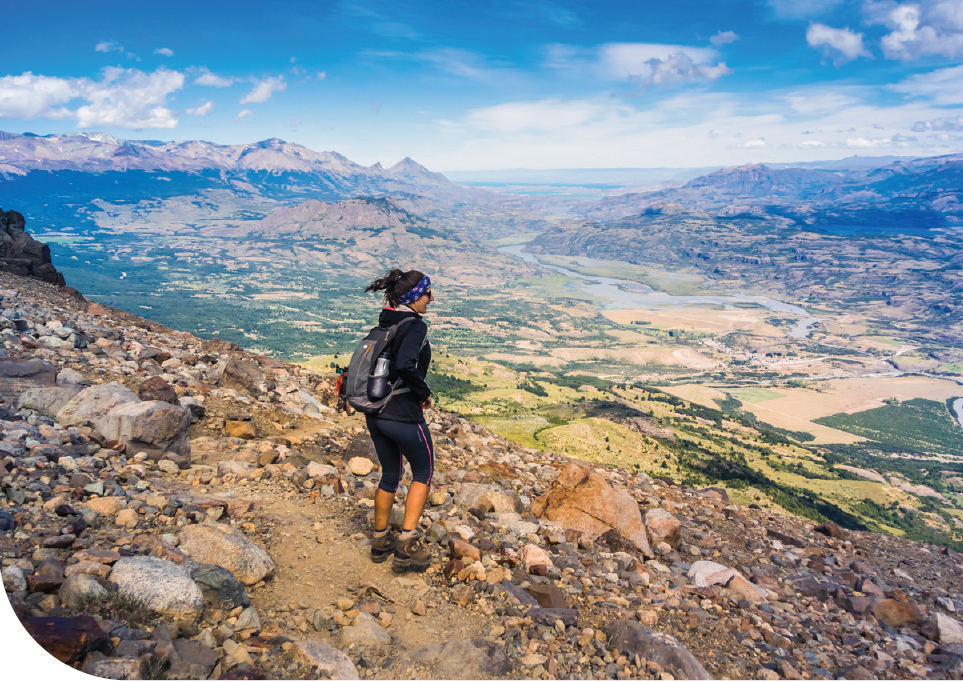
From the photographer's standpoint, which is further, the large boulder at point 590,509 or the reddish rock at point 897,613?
the large boulder at point 590,509

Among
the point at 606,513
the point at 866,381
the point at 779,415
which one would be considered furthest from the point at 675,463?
the point at 866,381

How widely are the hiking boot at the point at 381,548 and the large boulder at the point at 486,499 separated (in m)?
2.70

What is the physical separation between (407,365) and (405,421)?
0.85 meters

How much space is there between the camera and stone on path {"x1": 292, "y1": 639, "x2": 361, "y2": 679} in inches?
171

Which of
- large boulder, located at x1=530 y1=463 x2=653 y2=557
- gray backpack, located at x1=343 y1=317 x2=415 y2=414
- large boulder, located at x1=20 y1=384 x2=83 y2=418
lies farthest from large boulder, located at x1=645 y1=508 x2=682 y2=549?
large boulder, located at x1=20 y1=384 x2=83 y2=418

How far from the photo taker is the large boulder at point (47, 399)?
817cm

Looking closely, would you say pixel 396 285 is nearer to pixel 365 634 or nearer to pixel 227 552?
pixel 227 552

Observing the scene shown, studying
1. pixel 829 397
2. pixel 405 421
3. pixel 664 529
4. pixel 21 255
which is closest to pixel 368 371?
pixel 405 421

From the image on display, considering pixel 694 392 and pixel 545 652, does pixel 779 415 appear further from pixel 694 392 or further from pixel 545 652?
pixel 545 652

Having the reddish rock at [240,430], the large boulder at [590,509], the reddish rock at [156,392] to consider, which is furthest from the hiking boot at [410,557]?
the reddish rock at [156,392]

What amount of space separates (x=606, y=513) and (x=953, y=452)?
16565 centimetres

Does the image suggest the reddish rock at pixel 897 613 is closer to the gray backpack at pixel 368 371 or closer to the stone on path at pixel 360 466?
the gray backpack at pixel 368 371

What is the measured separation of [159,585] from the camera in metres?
4.51

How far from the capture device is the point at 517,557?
732 centimetres
